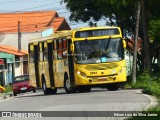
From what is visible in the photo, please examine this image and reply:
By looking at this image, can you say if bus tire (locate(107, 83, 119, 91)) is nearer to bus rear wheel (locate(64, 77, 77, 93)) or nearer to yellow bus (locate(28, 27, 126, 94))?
yellow bus (locate(28, 27, 126, 94))

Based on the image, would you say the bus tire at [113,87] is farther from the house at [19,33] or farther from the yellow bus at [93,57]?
the house at [19,33]

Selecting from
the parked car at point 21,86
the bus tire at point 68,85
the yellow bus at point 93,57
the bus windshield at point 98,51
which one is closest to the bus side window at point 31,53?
the bus tire at point 68,85

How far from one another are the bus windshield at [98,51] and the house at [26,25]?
47.2 metres

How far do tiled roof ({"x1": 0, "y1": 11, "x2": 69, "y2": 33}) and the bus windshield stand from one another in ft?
168

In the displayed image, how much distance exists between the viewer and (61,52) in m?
30.3

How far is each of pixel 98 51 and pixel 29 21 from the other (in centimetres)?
5667

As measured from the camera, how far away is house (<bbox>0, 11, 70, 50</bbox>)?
259 ft

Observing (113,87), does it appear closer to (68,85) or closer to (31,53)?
(68,85)

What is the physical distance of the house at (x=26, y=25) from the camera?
78.8 metres

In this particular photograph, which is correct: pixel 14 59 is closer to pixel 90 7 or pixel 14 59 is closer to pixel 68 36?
pixel 90 7

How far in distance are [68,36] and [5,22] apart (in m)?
56.3

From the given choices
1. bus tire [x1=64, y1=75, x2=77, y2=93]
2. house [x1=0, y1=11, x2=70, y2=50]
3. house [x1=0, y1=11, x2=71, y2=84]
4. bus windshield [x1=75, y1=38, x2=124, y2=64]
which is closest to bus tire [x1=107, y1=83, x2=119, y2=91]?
bus tire [x1=64, y1=75, x2=77, y2=93]

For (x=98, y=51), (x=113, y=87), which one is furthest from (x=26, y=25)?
(x=98, y=51)

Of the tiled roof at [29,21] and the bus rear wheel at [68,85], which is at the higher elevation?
the tiled roof at [29,21]
